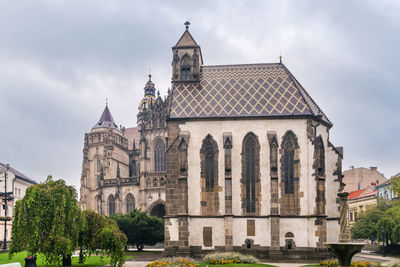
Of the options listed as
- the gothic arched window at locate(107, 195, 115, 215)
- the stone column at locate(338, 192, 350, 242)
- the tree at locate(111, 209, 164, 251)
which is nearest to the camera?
the stone column at locate(338, 192, 350, 242)

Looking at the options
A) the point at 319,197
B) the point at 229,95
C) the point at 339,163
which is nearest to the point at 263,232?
the point at 319,197

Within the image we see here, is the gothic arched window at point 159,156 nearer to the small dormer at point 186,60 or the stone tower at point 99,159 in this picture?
the stone tower at point 99,159

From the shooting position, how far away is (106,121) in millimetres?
82250

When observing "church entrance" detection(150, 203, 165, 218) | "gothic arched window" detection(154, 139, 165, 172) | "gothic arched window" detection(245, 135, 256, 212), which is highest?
"gothic arched window" detection(154, 139, 165, 172)

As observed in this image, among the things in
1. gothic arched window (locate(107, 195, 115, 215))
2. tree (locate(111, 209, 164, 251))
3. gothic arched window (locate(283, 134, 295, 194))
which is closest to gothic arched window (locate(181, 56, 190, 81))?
gothic arched window (locate(283, 134, 295, 194))

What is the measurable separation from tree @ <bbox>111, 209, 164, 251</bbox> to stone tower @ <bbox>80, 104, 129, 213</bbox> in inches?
1017

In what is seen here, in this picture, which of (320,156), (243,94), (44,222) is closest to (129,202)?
(243,94)

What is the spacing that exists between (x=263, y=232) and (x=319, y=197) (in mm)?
4819

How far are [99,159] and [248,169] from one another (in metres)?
48.5

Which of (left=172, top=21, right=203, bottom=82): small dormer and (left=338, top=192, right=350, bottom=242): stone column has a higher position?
(left=172, top=21, right=203, bottom=82): small dormer

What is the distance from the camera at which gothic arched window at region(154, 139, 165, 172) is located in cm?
6712

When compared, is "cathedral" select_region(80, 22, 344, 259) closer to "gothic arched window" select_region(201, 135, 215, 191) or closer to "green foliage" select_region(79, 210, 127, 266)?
"gothic arched window" select_region(201, 135, 215, 191)

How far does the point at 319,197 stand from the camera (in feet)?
105

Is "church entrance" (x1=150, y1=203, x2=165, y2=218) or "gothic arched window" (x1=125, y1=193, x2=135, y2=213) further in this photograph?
"gothic arched window" (x1=125, y1=193, x2=135, y2=213)
